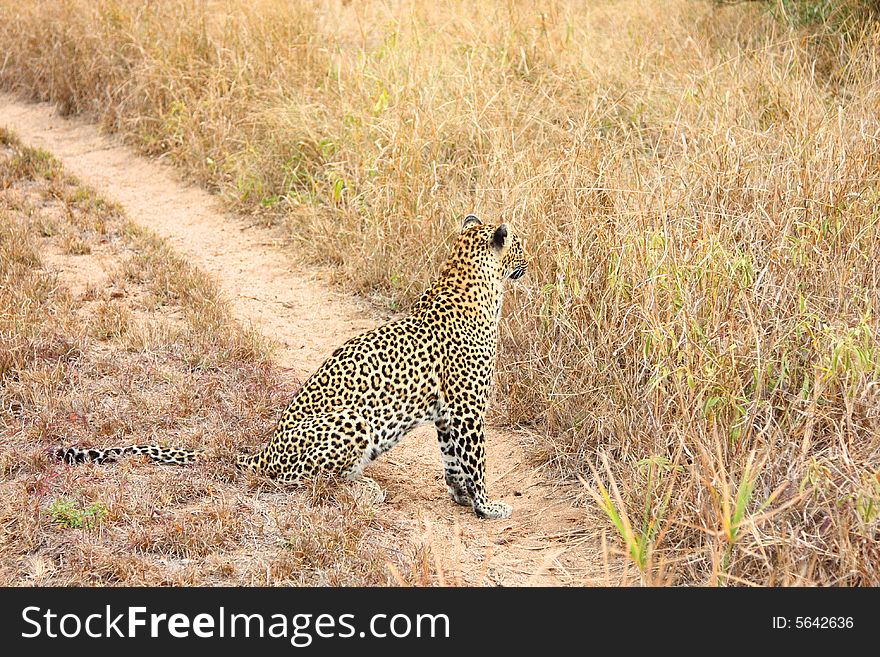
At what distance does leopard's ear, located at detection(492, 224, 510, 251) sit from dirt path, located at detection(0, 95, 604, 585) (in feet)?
3.97

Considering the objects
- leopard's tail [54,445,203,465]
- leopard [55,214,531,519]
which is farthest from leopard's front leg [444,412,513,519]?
leopard's tail [54,445,203,465]

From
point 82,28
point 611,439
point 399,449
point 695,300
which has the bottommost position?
point 399,449

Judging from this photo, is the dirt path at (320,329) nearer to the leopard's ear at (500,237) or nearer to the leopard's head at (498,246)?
the leopard's head at (498,246)

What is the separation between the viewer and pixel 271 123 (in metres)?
9.12

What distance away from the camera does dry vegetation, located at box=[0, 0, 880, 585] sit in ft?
13.7

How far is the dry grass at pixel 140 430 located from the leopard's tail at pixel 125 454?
0.06 meters

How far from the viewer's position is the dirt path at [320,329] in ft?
15.1

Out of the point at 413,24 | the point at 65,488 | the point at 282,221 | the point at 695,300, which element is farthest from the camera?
the point at 413,24

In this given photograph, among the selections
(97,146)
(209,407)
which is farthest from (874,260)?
(97,146)

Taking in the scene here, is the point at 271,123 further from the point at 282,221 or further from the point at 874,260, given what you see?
the point at 874,260

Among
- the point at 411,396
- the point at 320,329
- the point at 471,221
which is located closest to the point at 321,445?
the point at 411,396

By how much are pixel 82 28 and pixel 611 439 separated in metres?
9.03

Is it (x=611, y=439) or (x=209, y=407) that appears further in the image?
(x=209, y=407)

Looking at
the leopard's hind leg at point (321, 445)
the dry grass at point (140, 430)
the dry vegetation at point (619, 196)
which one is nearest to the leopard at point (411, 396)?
the leopard's hind leg at point (321, 445)
